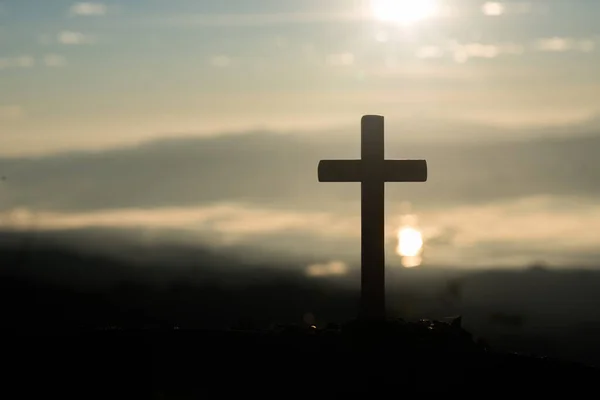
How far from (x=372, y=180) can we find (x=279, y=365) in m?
4.99

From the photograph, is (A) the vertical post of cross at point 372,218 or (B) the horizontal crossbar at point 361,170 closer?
(A) the vertical post of cross at point 372,218

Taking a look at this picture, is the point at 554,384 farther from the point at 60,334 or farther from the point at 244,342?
the point at 60,334

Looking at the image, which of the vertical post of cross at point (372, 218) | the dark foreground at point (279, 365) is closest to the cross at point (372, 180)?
the vertical post of cross at point (372, 218)

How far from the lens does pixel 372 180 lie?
68.8ft

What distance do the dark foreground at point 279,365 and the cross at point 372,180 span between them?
1.71 metres

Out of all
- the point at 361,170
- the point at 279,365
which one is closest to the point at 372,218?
the point at 361,170

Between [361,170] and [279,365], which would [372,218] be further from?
[279,365]

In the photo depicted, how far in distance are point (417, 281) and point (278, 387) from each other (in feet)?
282

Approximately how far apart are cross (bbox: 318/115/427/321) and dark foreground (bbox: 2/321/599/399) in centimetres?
171

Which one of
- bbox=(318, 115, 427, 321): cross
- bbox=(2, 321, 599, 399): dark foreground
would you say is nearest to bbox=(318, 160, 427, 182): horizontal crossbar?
bbox=(318, 115, 427, 321): cross

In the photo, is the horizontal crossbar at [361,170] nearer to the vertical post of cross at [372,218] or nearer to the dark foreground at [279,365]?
the vertical post of cross at [372,218]

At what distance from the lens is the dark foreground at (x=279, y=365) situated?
54.1 feet

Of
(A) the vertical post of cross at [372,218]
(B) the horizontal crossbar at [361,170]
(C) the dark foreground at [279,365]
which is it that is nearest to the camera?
(C) the dark foreground at [279,365]

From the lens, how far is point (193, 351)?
57.9ft
